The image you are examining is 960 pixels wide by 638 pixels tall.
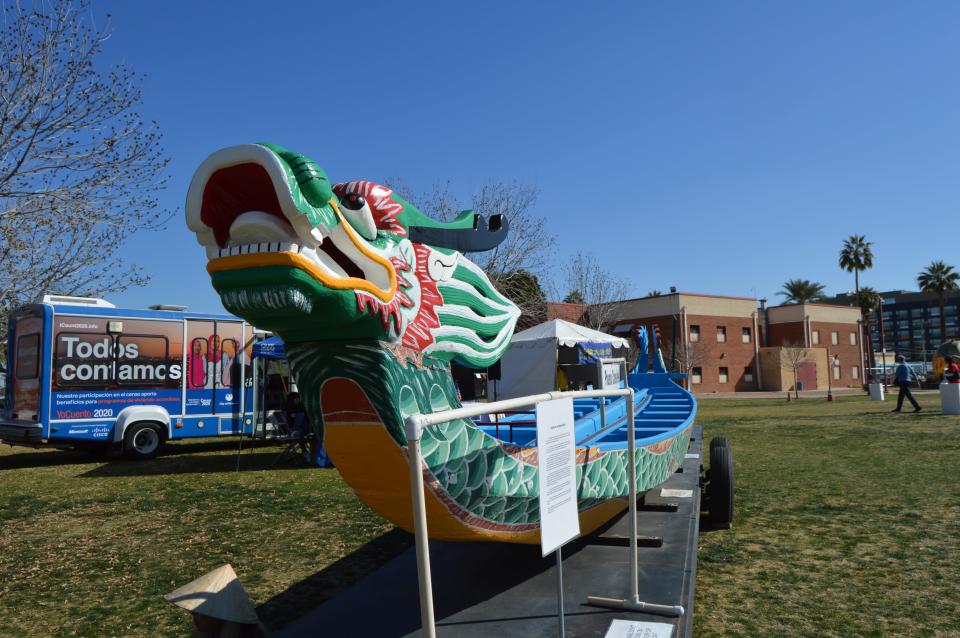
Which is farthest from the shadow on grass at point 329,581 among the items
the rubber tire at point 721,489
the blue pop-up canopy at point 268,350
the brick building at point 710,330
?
the brick building at point 710,330

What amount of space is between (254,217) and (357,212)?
2.02ft

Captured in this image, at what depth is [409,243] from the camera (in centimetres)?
357

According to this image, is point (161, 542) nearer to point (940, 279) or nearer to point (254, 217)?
→ point (254, 217)

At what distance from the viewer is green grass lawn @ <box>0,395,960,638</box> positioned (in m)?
4.61

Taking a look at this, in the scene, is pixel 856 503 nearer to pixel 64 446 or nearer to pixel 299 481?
pixel 299 481

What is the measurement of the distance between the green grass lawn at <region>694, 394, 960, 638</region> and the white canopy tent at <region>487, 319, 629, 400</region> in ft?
22.1

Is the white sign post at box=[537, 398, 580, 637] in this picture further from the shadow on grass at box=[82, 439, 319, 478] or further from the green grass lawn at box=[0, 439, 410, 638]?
the shadow on grass at box=[82, 439, 319, 478]

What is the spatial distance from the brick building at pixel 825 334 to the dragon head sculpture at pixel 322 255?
5329 centimetres

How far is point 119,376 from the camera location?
41.4ft

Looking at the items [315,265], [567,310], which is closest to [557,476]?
[315,265]

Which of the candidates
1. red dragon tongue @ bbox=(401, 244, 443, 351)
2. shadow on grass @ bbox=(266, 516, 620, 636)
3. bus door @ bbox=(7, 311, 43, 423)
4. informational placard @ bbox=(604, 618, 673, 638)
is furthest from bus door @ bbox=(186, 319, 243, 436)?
informational placard @ bbox=(604, 618, 673, 638)

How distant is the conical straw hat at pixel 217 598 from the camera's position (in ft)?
10.6

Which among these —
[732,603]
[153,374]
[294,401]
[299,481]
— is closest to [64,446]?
[153,374]

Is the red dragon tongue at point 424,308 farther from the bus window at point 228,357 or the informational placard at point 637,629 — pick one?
the bus window at point 228,357
